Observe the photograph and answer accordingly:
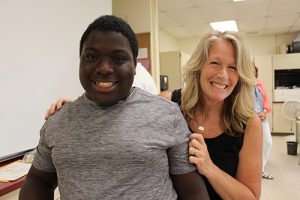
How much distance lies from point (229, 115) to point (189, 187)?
1.73 feet

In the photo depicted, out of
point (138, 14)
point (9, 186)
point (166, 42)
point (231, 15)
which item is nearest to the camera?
point (9, 186)

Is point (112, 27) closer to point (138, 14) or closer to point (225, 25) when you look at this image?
point (138, 14)

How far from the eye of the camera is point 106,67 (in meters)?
0.70

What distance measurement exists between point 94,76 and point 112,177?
0.26 m

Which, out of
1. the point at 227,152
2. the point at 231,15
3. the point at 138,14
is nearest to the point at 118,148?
the point at 227,152

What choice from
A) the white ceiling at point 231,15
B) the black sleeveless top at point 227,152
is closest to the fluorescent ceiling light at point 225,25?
the white ceiling at point 231,15

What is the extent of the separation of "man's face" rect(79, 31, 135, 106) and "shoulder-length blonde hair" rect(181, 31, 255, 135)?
1.82ft

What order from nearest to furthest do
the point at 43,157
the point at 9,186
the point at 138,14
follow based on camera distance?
1. the point at 43,157
2. the point at 9,186
3. the point at 138,14

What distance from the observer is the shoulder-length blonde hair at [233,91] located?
1.13m

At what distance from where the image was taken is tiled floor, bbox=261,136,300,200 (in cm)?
319

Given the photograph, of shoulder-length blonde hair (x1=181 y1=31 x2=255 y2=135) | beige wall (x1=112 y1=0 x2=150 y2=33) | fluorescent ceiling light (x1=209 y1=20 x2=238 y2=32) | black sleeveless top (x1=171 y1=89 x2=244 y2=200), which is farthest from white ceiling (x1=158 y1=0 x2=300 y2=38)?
black sleeveless top (x1=171 y1=89 x2=244 y2=200)

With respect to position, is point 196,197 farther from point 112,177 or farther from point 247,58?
point 247,58

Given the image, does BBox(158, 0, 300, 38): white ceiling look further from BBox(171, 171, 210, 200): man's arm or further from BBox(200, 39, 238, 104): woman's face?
BBox(171, 171, 210, 200): man's arm

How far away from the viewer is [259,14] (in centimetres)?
523
